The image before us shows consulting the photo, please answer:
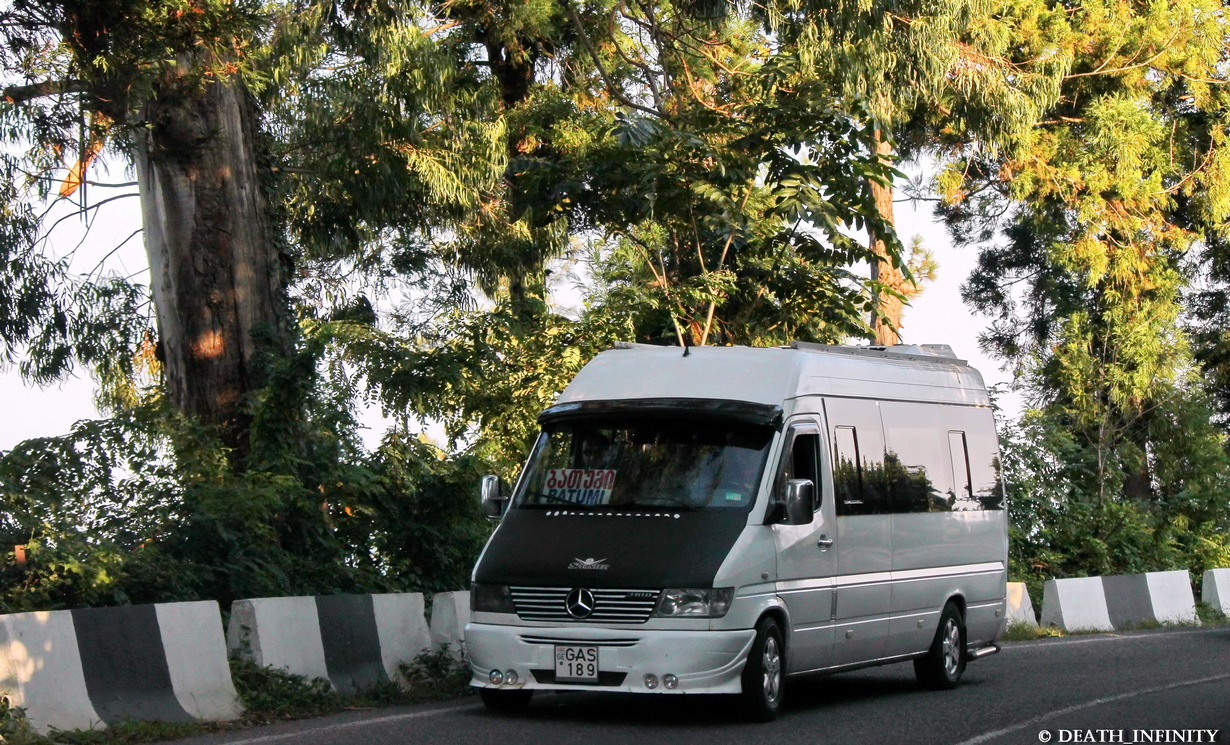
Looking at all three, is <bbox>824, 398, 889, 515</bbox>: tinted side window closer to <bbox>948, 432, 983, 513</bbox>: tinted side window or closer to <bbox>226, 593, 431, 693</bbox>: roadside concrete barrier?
<bbox>948, 432, 983, 513</bbox>: tinted side window

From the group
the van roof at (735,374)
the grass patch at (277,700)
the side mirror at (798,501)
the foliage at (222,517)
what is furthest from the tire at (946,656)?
the foliage at (222,517)

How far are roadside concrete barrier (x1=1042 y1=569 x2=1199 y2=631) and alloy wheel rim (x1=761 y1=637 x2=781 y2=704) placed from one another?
376 inches

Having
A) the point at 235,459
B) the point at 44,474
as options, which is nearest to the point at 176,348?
the point at 235,459

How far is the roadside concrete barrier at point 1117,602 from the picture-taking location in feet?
60.9

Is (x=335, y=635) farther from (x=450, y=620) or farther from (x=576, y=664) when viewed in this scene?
(x=576, y=664)

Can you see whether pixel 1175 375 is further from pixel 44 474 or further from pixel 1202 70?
pixel 44 474

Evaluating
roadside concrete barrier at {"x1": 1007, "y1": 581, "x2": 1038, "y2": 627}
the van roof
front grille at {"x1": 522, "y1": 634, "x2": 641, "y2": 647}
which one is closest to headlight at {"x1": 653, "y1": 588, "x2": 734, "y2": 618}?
front grille at {"x1": 522, "y1": 634, "x2": 641, "y2": 647}

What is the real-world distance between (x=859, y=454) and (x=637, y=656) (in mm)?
2845

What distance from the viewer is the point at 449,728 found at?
29.9 ft

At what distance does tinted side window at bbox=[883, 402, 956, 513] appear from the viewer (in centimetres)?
1179

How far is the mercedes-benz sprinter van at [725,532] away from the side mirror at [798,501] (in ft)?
0.04

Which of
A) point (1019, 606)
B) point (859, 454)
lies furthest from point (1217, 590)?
point (859, 454)

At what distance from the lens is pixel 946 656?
40.7 ft

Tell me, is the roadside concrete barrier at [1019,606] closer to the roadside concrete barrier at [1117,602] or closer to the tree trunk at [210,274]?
the roadside concrete barrier at [1117,602]
